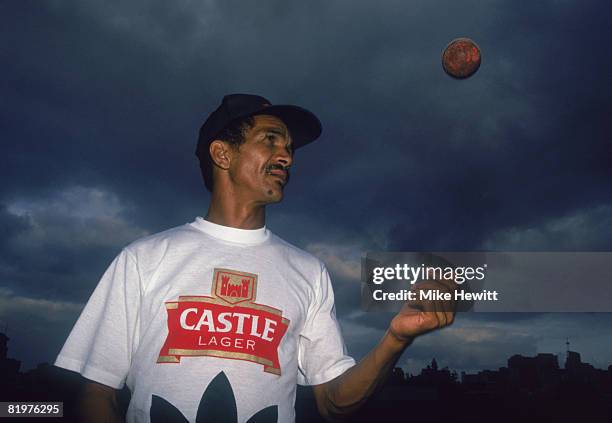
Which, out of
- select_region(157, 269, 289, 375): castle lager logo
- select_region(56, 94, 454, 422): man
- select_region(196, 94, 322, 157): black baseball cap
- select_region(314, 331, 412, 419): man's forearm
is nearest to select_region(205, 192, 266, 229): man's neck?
select_region(56, 94, 454, 422): man

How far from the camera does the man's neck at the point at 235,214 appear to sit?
3543 mm

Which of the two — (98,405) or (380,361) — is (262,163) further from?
(98,405)

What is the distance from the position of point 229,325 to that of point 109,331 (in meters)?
0.71

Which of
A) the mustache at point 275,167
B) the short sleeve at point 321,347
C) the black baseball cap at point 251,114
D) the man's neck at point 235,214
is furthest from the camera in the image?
the black baseball cap at point 251,114

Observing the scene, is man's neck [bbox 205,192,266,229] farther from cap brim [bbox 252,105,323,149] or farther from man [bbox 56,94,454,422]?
cap brim [bbox 252,105,323,149]

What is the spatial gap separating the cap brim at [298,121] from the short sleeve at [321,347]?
1.33m

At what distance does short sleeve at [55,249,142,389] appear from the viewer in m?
2.88

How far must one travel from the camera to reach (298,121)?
3.97m

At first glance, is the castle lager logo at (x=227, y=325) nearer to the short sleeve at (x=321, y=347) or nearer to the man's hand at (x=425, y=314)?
the short sleeve at (x=321, y=347)

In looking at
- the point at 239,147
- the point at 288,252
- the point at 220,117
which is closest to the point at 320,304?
the point at 288,252

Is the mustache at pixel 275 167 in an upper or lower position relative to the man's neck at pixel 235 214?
upper

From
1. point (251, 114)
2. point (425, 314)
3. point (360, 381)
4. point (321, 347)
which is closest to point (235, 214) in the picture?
point (251, 114)

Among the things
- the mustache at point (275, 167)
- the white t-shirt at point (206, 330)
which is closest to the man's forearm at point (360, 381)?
the white t-shirt at point (206, 330)

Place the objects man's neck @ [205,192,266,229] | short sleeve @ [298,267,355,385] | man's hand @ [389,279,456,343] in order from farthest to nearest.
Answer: man's neck @ [205,192,266,229]
short sleeve @ [298,267,355,385]
man's hand @ [389,279,456,343]
